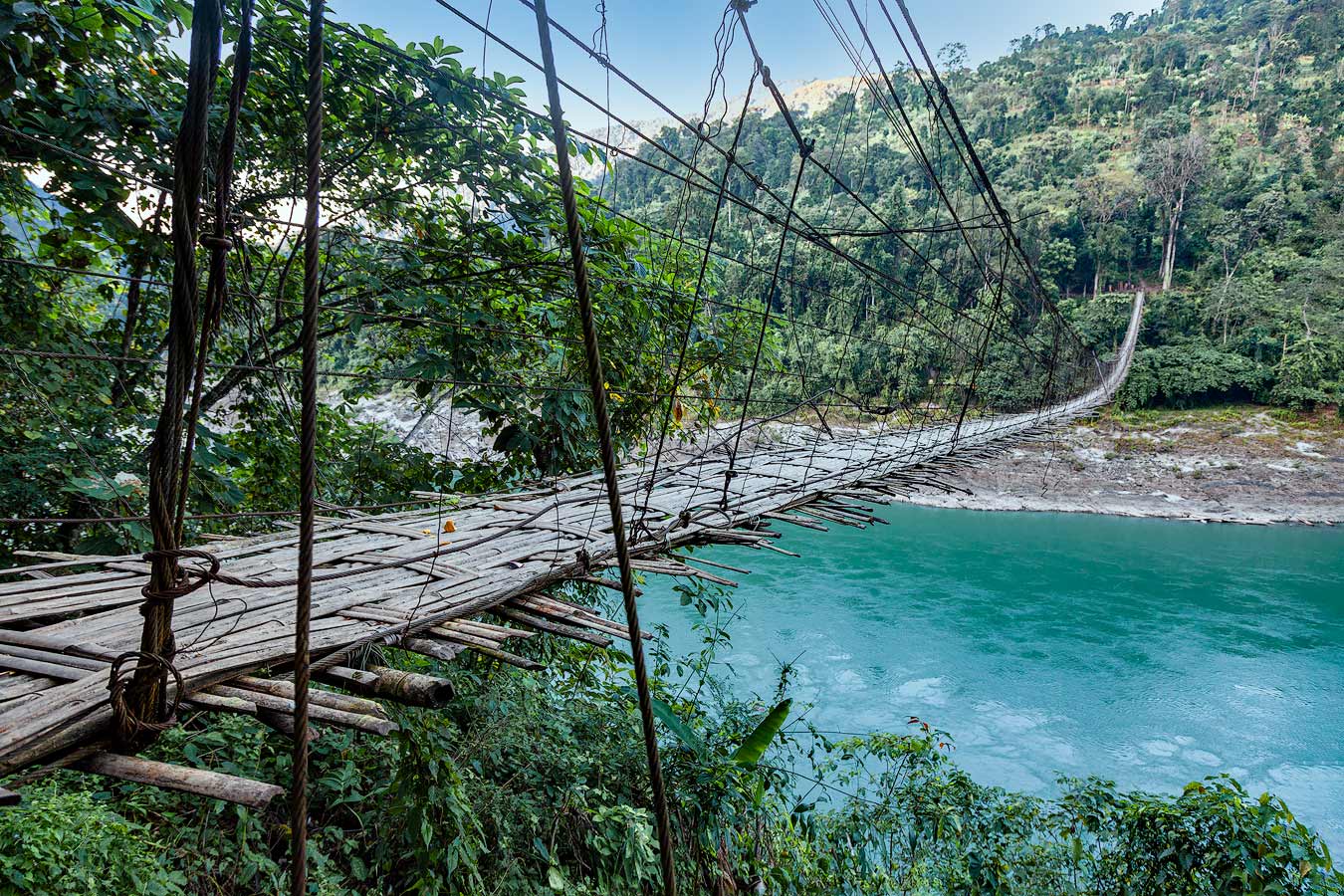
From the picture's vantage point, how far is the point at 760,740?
2291mm

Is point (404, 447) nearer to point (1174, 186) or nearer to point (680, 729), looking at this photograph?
point (680, 729)

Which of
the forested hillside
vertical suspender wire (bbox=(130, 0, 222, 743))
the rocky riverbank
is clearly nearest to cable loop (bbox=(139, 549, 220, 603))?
vertical suspender wire (bbox=(130, 0, 222, 743))

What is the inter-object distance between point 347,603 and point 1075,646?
7.82 meters

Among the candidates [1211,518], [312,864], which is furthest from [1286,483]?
[312,864]

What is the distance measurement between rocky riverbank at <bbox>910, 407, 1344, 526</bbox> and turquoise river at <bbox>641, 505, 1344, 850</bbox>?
0.84 meters

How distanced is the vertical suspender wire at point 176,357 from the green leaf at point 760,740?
1926 millimetres

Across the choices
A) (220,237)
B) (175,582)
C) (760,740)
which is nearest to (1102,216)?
(760,740)

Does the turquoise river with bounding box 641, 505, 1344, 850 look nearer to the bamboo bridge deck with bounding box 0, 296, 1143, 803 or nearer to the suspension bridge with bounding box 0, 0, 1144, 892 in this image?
the bamboo bridge deck with bounding box 0, 296, 1143, 803

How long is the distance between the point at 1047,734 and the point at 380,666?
5871 mm

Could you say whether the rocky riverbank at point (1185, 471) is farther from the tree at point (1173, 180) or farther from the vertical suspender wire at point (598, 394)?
the vertical suspender wire at point (598, 394)

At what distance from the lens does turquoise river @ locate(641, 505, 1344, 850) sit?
16.5 ft

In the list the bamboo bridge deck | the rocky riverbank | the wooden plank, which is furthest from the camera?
the rocky riverbank

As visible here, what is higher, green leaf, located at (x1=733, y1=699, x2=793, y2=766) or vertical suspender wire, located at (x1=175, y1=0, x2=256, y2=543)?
vertical suspender wire, located at (x1=175, y1=0, x2=256, y2=543)

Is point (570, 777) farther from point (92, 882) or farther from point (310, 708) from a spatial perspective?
point (310, 708)
